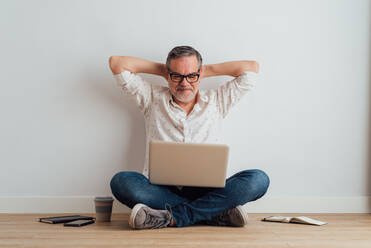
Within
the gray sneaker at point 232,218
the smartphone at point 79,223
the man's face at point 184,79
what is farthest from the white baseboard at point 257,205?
the man's face at point 184,79

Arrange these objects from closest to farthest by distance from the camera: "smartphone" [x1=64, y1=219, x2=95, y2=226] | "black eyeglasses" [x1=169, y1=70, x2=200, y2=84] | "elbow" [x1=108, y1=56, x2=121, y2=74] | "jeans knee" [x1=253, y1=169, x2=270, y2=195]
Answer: "smartphone" [x1=64, y1=219, x2=95, y2=226] → "jeans knee" [x1=253, y1=169, x2=270, y2=195] → "black eyeglasses" [x1=169, y1=70, x2=200, y2=84] → "elbow" [x1=108, y1=56, x2=121, y2=74]

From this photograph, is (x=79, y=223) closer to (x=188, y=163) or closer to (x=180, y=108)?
(x=188, y=163)

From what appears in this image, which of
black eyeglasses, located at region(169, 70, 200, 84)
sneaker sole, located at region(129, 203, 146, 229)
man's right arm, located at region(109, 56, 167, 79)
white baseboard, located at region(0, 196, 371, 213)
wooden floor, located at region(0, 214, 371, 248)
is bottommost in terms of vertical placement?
white baseboard, located at region(0, 196, 371, 213)

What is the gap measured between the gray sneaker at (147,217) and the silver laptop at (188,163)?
0.55 ft

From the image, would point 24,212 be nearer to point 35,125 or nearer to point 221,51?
point 35,125

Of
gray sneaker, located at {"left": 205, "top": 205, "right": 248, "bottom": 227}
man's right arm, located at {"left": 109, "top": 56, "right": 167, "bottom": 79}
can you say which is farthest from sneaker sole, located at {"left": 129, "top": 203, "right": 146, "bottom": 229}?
man's right arm, located at {"left": 109, "top": 56, "right": 167, "bottom": 79}

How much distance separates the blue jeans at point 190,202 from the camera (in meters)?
2.04

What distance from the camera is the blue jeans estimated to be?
2045mm

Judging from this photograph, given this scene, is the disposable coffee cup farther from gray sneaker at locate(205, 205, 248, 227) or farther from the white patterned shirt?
gray sneaker at locate(205, 205, 248, 227)

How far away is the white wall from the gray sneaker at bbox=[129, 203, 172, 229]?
699 millimetres

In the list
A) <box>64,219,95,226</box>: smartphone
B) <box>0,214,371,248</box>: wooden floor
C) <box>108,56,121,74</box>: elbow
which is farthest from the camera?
<box>108,56,121,74</box>: elbow

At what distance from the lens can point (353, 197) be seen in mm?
2715

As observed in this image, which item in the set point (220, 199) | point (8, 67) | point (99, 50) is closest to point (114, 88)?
point (99, 50)

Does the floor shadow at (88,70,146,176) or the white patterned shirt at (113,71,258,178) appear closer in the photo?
the white patterned shirt at (113,71,258,178)
